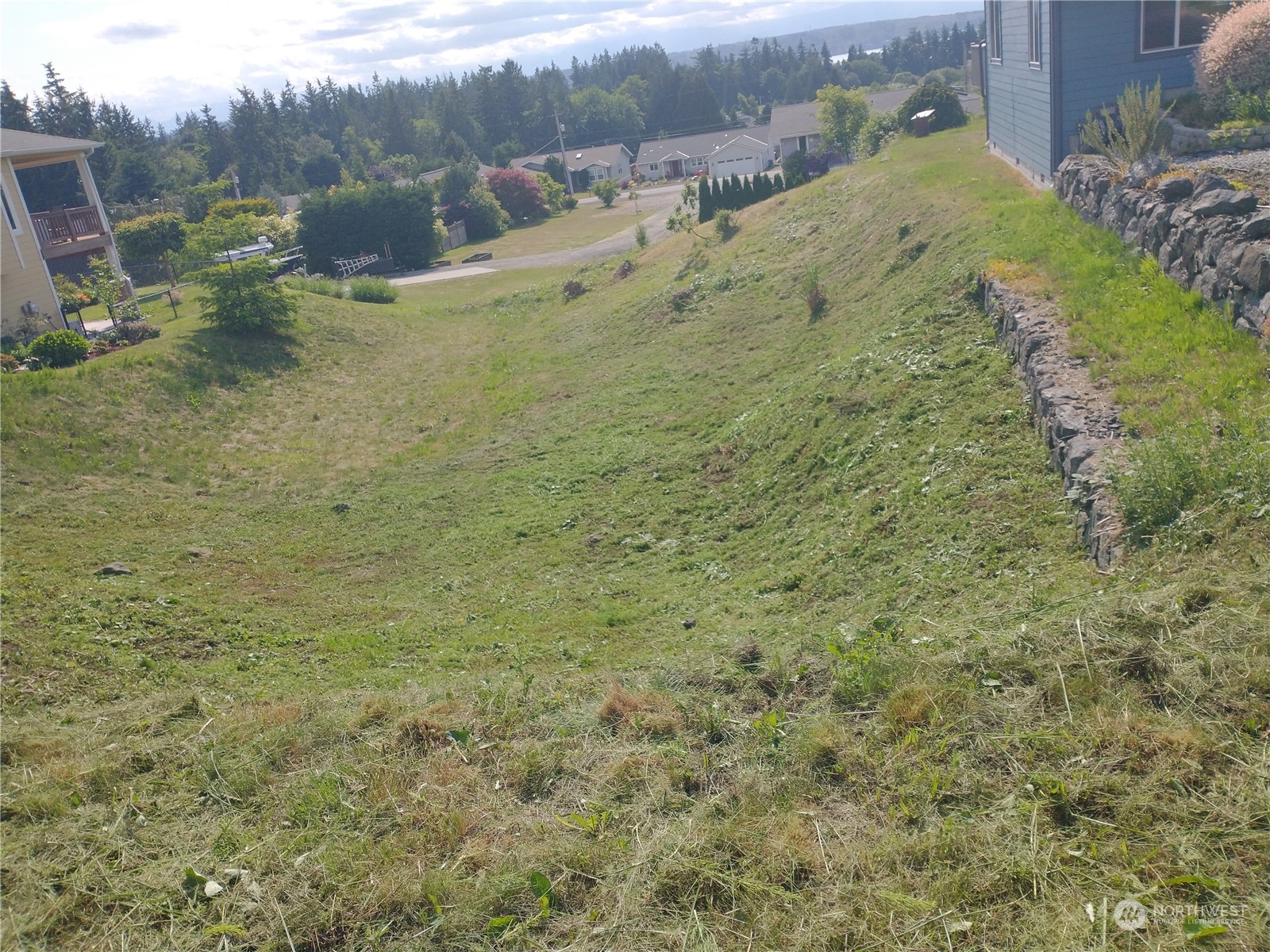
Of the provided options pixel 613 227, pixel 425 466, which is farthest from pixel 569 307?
pixel 613 227

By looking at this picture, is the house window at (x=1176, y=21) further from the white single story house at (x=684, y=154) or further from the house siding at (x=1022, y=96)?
the white single story house at (x=684, y=154)

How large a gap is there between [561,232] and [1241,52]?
4370 centimetres

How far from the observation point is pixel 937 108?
30.3 metres

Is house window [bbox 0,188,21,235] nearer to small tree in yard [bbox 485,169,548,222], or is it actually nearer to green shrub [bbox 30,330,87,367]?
green shrub [bbox 30,330,87,367]

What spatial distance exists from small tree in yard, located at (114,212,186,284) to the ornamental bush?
40.5 m

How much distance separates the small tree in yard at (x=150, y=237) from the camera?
40.4 meters

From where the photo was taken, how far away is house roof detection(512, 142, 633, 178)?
275 feet

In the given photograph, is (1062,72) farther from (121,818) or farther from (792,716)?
(121,818)

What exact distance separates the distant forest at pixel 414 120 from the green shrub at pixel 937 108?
37.1 meters

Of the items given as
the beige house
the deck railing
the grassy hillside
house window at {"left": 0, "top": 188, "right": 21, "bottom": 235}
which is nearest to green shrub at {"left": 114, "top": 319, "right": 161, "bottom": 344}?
the beige house

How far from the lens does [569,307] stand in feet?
84.7

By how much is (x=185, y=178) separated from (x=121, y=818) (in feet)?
249

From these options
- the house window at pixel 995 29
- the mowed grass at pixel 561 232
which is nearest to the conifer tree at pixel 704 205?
the mowed grass at pixel 561 232

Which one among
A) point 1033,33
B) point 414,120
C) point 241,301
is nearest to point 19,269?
point 241,301
